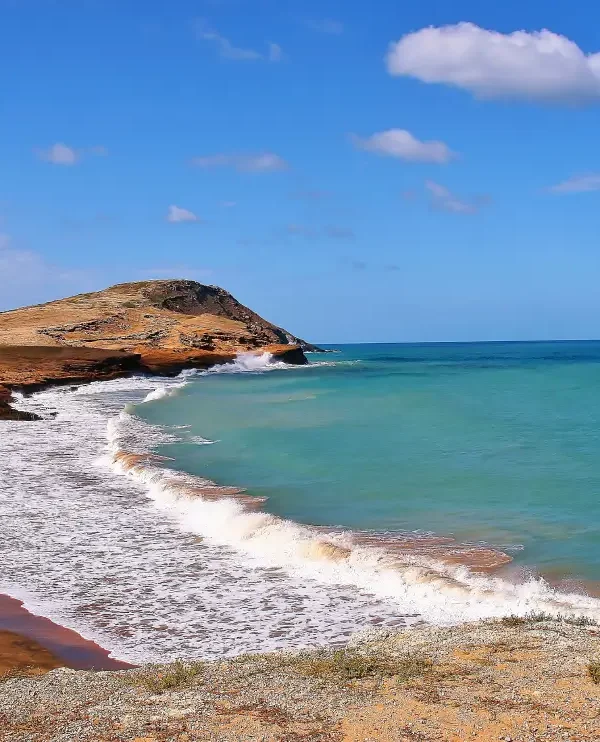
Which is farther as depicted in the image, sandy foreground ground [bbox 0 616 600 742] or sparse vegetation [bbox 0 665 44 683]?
sparse vegetation [bbox 0 665 44 683]

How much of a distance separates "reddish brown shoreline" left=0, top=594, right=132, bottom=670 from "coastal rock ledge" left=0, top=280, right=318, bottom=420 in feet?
111

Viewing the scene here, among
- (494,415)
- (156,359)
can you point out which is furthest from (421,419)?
(156,359)

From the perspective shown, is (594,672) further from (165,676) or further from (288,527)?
(288,527)

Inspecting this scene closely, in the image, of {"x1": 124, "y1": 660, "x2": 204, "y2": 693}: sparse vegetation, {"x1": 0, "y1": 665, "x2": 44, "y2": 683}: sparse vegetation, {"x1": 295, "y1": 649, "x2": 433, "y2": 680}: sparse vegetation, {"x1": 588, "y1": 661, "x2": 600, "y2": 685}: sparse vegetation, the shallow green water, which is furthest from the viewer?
the shallow green water

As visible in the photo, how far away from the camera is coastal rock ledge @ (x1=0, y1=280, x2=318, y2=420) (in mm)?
50531

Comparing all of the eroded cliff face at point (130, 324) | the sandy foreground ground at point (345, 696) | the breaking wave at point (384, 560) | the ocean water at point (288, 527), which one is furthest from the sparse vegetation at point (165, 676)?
the eroded cliff face at point (130, 324)

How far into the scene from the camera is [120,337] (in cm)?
7306

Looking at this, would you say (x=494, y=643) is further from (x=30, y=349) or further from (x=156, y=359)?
(x=156, y=359)

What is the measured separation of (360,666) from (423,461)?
13.5 meters

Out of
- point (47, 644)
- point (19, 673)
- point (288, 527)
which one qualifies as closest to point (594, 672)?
point (19, 673)

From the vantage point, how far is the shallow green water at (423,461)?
13484 mm

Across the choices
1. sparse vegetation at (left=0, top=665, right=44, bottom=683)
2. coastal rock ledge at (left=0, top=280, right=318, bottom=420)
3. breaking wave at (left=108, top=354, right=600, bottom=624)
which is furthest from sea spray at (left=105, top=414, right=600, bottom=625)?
coastal rock ledge at (left=0, top=280, right=318, bottom=420)

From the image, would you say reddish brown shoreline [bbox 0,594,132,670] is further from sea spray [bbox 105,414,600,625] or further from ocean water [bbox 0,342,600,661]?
sea spray [bbox 105,414,600,625]

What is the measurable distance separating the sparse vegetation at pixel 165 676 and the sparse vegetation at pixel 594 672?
3587 millimetres
